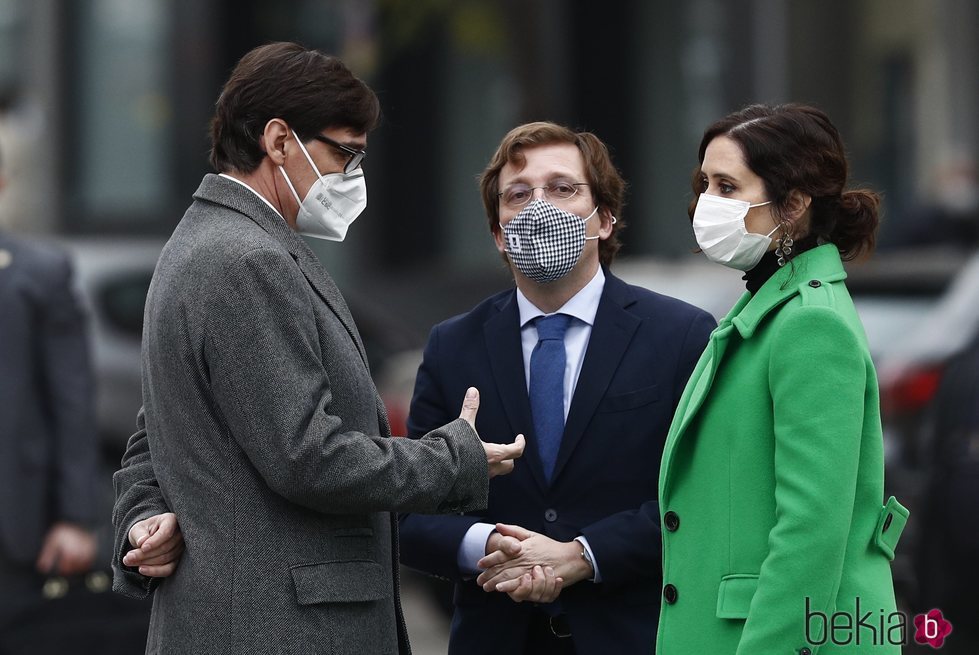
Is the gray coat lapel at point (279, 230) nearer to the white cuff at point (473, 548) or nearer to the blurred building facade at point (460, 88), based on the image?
the white cuff at point (473, 548)

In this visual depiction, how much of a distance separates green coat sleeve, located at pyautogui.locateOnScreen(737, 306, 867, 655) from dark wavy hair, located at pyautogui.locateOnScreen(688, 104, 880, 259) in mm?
317

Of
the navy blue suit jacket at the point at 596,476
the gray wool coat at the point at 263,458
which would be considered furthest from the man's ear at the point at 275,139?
the navy blue suit jacket at the point at 596,476

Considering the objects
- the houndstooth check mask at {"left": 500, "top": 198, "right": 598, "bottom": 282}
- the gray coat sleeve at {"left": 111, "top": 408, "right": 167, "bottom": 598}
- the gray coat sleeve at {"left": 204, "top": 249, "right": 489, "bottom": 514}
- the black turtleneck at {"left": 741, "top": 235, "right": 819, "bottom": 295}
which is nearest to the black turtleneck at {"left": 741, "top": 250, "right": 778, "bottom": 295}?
the black turtleneck at {"left": 741, "top": 235, "right": 819, "bottom": 295}

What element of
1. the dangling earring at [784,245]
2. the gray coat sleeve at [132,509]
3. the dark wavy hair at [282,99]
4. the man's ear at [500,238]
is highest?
the dark wavy hair at [282,99]

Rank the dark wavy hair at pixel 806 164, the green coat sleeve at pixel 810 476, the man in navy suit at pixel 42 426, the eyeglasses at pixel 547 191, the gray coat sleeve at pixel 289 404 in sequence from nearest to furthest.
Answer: the green coat sleeve at pixel 810 476 < the gray coat sleeve at pixel 289 404 < the dark wavy hair at pixel 806 164 < the eyeglasses at pixel 547 191 < the man in navy suit at pixel 42 426

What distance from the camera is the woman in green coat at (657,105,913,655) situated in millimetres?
3049

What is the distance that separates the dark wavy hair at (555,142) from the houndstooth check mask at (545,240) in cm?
14

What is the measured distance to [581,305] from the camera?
3.91 metres

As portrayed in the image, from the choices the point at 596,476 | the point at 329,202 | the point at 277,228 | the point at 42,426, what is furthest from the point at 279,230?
the point at 42,426

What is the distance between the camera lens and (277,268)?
128 inches

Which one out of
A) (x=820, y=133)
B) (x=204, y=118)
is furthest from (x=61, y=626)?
(x=204, y=118)

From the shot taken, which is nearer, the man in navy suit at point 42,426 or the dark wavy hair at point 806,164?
the dark wavy hair at point 806,164

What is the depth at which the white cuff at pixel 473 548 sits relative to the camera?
3.73 metres

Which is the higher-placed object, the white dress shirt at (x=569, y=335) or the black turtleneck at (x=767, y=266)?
the black turtleneck at (x=767, y=266)
